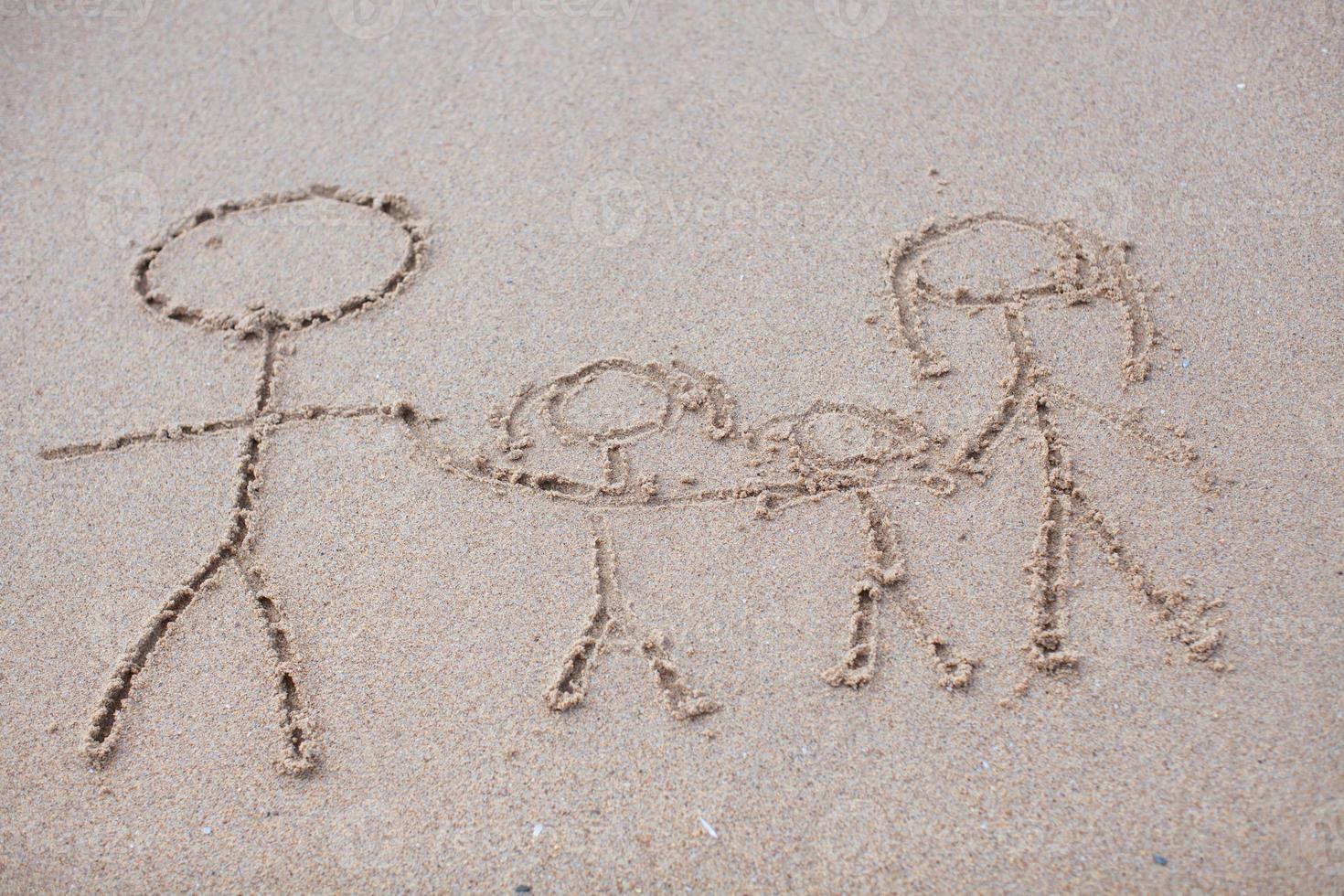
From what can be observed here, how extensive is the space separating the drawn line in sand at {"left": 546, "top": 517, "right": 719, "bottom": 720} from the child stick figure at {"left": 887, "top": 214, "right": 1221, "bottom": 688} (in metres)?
0.55

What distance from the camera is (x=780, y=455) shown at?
2076mm

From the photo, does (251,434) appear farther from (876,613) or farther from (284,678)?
(876,613)

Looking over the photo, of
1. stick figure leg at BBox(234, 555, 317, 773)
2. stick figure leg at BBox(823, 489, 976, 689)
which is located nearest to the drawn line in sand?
stick figure leg at BBox(823, 489, 976, 689)

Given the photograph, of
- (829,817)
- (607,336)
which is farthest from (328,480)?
(829,817)

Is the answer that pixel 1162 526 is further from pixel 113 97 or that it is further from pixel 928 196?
pixel 113 97

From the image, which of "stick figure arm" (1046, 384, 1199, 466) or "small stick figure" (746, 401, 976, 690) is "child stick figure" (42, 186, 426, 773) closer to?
"small stick figure" (746, 401, 976, 690)

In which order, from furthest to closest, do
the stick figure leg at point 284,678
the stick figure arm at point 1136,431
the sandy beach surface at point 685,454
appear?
the stick figure arm at point 1136,431 → the stick figure leg at point 284,678 → the sandy beach surface at point 685,454

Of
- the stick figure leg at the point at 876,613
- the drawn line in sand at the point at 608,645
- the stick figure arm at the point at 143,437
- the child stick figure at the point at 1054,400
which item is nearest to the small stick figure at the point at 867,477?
the stick figure leg at the point at 876,613

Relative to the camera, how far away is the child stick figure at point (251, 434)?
1858 millimetres

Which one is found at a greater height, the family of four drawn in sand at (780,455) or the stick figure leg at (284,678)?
the family of four drawn in sand at (780,455)

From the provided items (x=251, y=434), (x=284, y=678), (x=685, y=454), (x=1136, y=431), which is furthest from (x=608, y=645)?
(x=1136, y=431)

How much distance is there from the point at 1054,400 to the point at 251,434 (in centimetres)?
153

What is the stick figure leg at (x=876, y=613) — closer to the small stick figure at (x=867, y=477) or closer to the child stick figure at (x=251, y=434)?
the small stick figure at (x=867, y=477)

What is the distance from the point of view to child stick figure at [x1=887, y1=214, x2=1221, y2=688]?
180 centimetres
